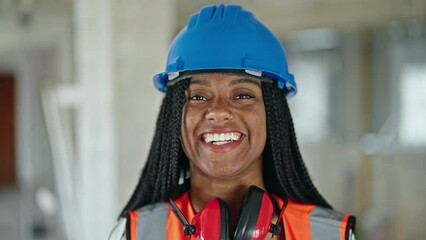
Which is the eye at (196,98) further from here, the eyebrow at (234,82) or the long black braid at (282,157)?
the long black braid at (282,157)

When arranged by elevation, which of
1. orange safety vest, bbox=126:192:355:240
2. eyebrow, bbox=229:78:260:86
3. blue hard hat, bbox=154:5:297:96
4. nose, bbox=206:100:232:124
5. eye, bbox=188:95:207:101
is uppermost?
blue hard hat, bbox=154:5:297:96

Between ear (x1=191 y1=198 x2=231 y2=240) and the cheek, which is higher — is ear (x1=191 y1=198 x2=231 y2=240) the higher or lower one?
the lower one

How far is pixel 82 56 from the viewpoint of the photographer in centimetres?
370

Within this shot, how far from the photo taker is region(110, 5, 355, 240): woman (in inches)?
57.4

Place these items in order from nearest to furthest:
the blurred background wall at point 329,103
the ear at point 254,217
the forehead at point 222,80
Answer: the ear at point 254,217, the forehead at point 222,80, the blurred background wall at point 329,103

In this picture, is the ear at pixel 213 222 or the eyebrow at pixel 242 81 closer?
the ear at pixel 213 222

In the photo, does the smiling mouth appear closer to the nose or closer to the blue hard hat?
the nose

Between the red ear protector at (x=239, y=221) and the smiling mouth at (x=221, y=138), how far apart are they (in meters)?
0.13

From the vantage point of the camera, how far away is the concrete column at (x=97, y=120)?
11.5 feet

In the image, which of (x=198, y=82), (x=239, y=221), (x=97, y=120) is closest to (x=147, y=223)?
(x=239, y=221)

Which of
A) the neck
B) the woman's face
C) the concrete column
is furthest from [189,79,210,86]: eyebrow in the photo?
the concrete column

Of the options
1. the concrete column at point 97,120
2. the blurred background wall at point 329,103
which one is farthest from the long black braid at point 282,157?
the blurred background wall at point 329,103

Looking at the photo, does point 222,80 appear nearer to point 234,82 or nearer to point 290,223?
point 234,82

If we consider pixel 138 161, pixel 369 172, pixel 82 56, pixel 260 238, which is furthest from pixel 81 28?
pixel 369 172
